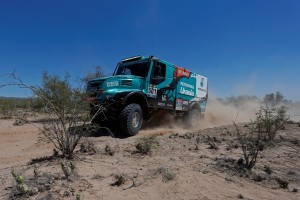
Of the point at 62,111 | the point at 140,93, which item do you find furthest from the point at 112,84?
the point at 62,111

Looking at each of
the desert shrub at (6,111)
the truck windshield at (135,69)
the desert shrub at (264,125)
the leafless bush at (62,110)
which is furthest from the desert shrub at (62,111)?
the desert shrub at (6,111)

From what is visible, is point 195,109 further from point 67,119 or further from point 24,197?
point 24,197

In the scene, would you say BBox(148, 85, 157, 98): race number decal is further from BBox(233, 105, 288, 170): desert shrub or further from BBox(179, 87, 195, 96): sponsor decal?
BBox(233, 105, 288, 170): desert shrub

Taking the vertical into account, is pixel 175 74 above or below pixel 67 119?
above

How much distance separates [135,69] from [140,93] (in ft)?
4.30

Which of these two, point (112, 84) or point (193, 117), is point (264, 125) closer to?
point (112, 84)

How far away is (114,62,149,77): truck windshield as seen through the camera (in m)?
8.50

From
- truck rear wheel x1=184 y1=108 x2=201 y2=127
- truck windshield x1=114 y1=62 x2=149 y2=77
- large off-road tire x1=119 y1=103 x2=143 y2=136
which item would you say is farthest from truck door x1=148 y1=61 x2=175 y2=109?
truck rear wheel x1=184 y1=108 x2=201 y2=127

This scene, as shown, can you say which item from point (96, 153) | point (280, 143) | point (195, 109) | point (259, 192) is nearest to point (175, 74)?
point (195, 109)

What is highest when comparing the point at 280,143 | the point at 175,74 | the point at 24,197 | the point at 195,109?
the point at 175,74

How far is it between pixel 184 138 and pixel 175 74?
3.60 meters

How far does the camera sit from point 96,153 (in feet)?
16.1

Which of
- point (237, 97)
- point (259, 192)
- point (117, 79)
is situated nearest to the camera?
point (259, 192)

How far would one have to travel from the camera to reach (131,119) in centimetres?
735
